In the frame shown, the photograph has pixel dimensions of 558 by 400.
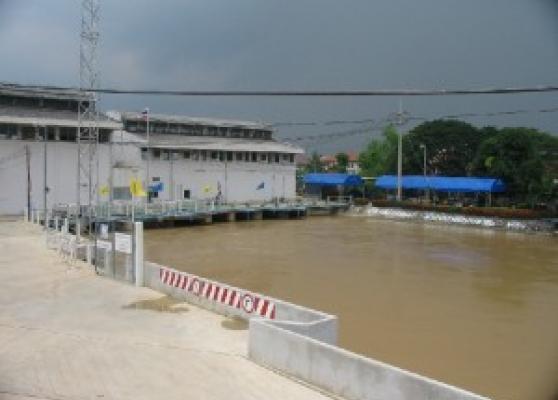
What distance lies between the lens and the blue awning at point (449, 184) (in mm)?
51656


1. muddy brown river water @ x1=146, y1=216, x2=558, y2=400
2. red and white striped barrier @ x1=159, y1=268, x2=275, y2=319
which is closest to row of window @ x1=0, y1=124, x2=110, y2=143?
muddy brown river water @ x1=146, y1=216, x2=558, y2=400

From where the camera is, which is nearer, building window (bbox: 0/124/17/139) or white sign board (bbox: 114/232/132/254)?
white sign board (bbox: 114/232/132/254)

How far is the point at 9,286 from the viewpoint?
16.3 m

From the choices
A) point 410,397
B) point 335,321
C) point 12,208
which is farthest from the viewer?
point 12,208

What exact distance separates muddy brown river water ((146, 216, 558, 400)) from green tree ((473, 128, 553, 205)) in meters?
7.61

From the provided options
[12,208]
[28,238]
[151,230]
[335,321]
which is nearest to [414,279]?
[335,321]

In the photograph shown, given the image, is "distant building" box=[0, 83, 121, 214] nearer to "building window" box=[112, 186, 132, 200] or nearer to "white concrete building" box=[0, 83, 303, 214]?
"white concrete building" box=[0, 83, 303, 214]

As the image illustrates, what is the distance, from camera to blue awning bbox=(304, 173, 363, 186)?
211 feet

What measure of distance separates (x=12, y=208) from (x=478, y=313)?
32.8 m

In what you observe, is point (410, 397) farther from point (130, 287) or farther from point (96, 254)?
point (96, 254)

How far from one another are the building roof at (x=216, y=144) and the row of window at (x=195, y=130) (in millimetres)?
896

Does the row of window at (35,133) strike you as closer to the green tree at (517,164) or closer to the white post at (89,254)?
the white post at (89,254)

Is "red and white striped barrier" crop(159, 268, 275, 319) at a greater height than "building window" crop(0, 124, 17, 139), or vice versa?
"building window" crop(0, 124, 17, 139)

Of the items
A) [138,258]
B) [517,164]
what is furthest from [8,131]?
[517,164]
